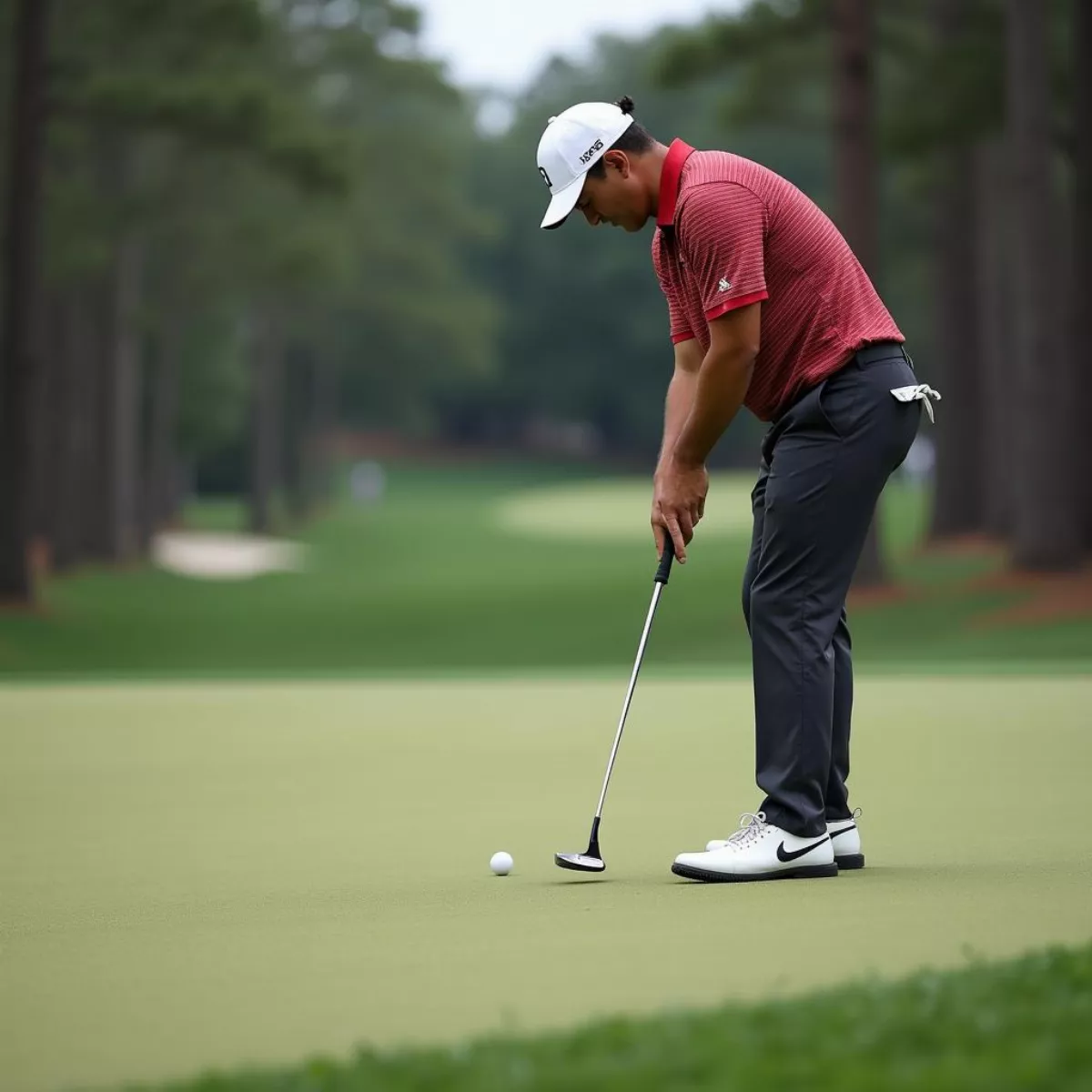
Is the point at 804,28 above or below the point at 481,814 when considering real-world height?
above

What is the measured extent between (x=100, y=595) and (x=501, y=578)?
7458 millimetres

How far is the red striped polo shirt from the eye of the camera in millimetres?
4523

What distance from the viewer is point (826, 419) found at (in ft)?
15.4

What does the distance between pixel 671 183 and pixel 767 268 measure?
0.31 metres

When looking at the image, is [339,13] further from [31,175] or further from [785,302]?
[785,302]

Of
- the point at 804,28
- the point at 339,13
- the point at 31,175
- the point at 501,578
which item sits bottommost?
the point at 501,578

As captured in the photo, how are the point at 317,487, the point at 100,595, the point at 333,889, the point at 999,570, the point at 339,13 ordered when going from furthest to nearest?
1. the point at 317,487
2. the point at 339,13
3. the point at 100,595
4. the point at 999,570
5. the point at 333,889

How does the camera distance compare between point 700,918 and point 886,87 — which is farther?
point 886,87

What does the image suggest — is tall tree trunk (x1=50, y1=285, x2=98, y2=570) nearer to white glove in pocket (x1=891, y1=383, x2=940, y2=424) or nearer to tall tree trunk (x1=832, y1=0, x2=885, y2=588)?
tall tree trunk (x1=832, y1=0, x2=885, y2=588)

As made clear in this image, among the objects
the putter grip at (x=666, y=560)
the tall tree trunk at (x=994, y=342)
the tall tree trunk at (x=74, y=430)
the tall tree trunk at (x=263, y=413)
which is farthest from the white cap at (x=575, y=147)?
the tall tree trunk at (x=263, y=413)

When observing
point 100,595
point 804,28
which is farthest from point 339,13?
point 804,28

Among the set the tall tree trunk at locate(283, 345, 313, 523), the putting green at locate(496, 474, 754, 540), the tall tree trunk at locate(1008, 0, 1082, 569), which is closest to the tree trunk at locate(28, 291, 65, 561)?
the putting green at locate(496, 474, 754, 540)

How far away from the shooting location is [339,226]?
121ft

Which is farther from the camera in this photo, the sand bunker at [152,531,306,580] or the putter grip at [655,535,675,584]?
the sand bunker at [152,531,306,580]
